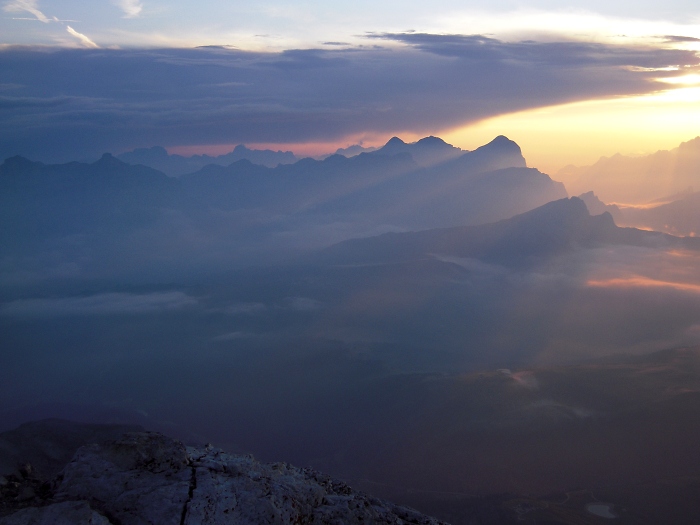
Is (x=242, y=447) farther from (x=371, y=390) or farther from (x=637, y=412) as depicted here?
(x=637, y=412)

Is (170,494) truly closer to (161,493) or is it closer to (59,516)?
(161,493)

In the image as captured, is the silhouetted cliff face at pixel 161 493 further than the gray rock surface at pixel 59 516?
Yes

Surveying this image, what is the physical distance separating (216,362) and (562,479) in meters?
126

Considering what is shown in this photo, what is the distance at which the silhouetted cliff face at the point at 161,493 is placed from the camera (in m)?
10.5

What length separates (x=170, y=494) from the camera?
11.0 m

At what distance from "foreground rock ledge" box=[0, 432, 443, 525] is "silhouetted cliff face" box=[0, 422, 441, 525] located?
0.02 meters

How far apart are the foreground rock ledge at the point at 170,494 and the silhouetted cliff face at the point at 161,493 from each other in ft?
0.06

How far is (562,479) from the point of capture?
89312 millimetres

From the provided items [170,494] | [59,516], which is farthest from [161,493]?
[59,516]

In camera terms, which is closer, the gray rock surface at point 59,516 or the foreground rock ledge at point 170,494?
the gray rock surface at point 59,516

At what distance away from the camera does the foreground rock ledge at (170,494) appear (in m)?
10.4

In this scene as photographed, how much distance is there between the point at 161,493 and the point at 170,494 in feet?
0.66

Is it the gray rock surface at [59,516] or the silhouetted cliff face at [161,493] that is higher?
the gray rock surface at [59,516]

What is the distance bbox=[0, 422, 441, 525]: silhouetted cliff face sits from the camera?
34.3ft
